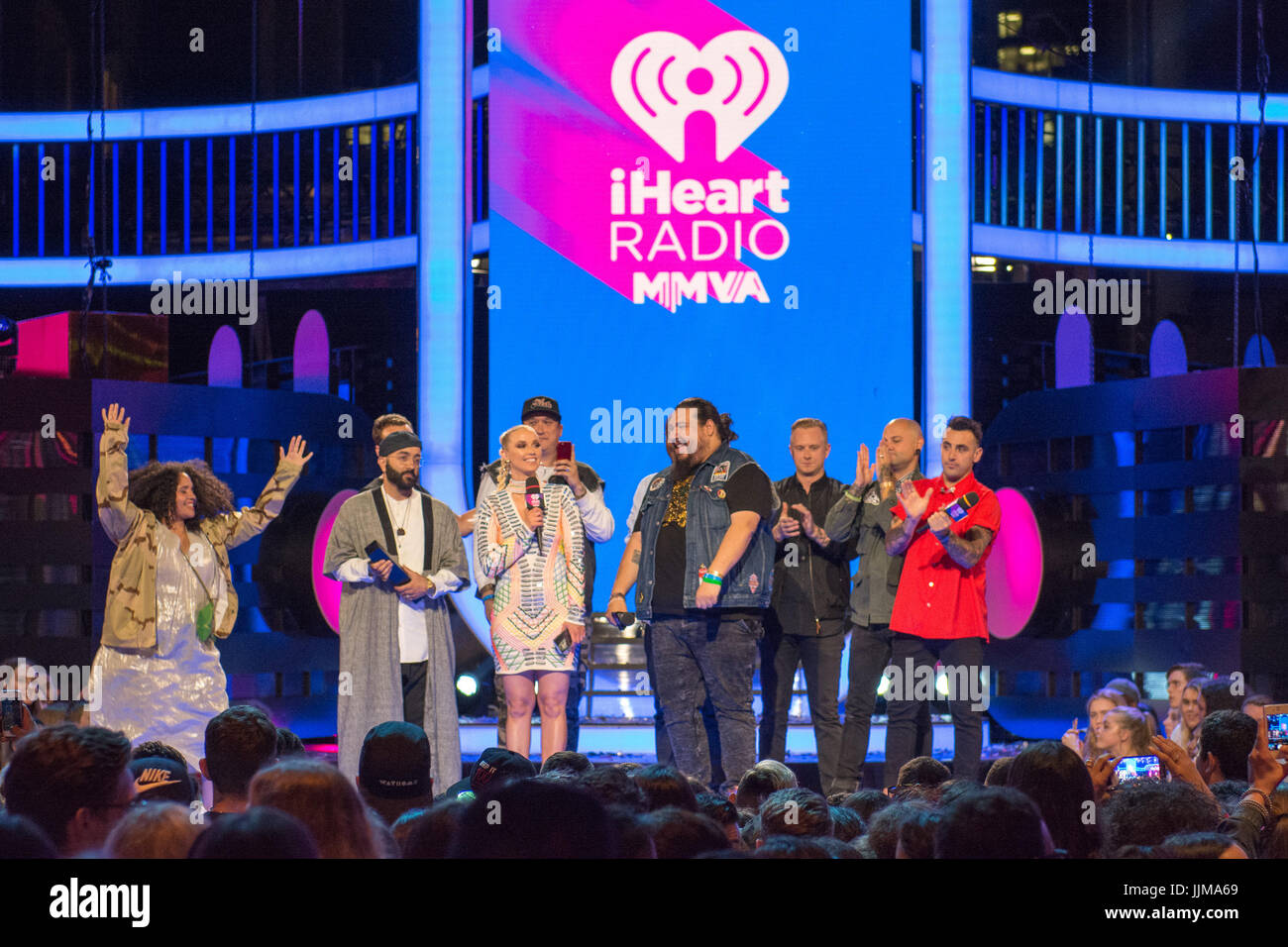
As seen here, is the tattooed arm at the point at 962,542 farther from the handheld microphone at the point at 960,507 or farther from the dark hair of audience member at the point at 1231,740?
the dark hair of audience member at the point at 1231,740

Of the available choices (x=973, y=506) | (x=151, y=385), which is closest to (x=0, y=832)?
(x=973, y=506)

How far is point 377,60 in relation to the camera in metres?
9.58

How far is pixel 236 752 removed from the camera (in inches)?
122

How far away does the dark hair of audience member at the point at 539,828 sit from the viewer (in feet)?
5.82

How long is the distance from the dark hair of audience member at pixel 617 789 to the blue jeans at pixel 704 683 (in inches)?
83.0

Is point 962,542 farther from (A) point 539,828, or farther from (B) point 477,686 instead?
(A) point 539,828

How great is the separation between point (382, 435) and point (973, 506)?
2.14 m

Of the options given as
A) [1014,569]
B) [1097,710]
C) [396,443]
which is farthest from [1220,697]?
[396,443]

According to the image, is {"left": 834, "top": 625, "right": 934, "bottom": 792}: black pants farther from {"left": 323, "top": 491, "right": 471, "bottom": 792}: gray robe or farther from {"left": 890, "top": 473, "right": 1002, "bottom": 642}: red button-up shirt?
{"left": 323, "top": 491, "right": 471, "bottom": 792}: gray robe

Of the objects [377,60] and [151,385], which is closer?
[151,385]

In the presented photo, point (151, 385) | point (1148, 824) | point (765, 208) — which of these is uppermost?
point (765, 208)

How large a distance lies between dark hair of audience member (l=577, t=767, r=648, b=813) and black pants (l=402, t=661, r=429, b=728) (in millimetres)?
2390

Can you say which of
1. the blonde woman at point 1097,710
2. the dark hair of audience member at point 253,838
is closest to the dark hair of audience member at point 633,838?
the dark hair of audience member at point 253,838
